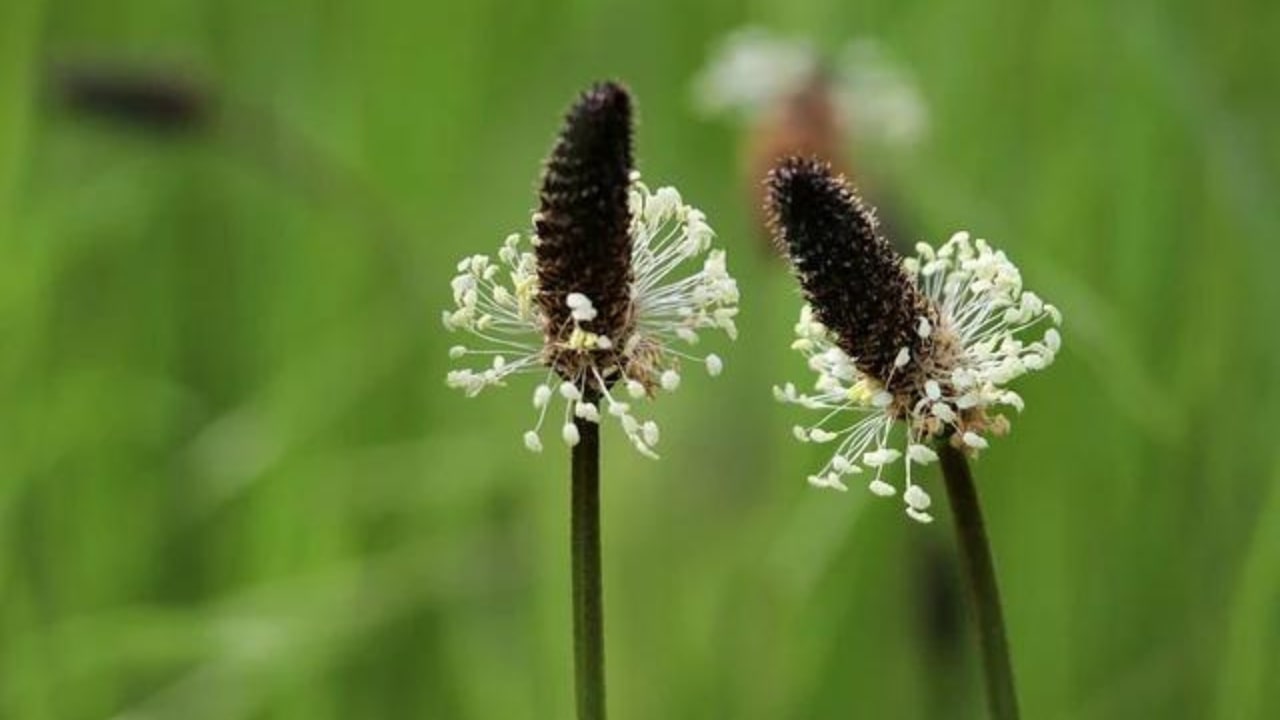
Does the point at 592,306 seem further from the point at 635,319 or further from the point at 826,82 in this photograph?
the point at 826,82

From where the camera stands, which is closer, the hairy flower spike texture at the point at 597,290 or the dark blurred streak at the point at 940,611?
the hairy flower spike texture at the point at 597,290

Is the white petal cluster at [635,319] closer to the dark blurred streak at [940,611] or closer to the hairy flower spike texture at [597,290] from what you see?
the hairy flower spike texture at [597,290]

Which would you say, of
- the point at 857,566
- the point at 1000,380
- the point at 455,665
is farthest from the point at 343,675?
the point at 1000,380

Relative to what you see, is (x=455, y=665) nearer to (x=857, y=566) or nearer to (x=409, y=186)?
(x=857, y=566)

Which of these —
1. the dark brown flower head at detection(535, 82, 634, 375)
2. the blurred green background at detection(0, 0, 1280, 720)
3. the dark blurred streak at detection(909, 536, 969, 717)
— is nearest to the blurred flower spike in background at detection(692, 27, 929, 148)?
the blurred green background at detection(0, 0, 1280, 720)

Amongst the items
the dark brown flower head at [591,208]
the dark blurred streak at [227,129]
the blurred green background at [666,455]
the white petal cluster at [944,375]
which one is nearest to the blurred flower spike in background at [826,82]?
the blurred green background at [666,455]

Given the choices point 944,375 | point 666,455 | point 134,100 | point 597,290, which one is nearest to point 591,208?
point 597,290

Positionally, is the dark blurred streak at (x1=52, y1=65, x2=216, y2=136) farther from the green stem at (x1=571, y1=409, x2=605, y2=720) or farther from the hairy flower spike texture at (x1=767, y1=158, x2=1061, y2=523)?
the green stem at (x1=571, y1=409, x2=605, y2=720)
